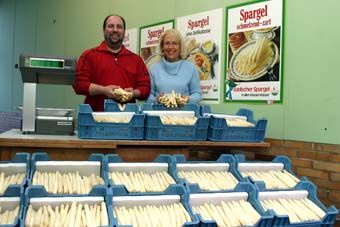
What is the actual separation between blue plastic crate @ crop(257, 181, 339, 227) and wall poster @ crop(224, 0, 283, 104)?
114cm

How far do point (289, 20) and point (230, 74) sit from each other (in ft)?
2.19

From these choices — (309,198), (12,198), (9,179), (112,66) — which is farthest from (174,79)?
(12,198)

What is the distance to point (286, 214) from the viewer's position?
5.27ft

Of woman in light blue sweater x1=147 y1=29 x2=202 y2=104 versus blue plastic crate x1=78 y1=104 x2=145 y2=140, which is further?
woman in light blue sweater x1=147 y1=29 x2=202 y2=104

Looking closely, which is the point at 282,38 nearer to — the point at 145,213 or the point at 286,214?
the point at 286,214

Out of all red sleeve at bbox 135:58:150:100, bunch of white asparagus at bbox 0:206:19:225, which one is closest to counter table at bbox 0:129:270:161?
bunch of white asparagus at bbox 0:206:19:225

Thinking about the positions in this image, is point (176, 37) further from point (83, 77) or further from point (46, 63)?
point (46, 63)

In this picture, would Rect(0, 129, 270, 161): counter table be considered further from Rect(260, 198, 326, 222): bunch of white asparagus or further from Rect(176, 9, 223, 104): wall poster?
Rect(176, 9, 223, 104): wall poster

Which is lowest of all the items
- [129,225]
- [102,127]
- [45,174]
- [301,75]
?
[129,225]

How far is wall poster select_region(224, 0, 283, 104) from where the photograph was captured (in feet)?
9.49

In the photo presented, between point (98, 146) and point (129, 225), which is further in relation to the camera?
point (98, 146)

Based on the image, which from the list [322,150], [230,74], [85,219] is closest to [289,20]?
[230,74]

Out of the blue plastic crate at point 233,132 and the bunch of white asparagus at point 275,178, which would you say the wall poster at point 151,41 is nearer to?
the blue plastic crate at point 233,132

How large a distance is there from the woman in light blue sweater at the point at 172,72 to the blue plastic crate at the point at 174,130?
0.79 m
